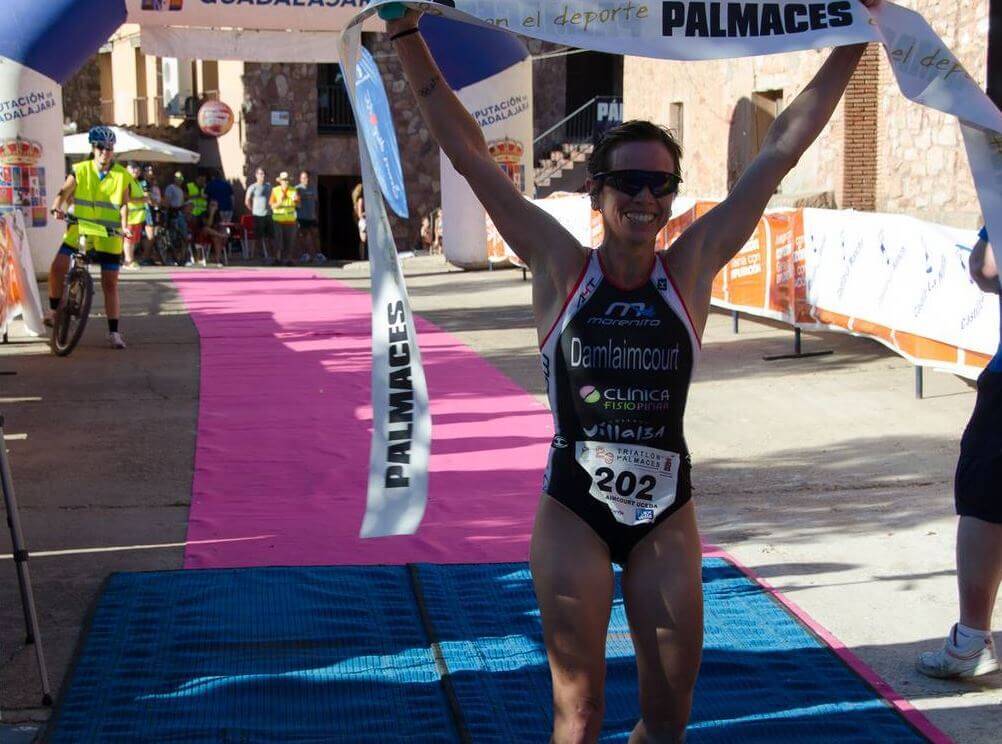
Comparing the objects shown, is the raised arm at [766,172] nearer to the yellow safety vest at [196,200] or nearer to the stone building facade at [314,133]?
the stone building facade at [314,133]

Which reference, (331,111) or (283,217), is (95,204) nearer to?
(283,217)

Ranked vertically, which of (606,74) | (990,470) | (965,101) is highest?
(606,74)

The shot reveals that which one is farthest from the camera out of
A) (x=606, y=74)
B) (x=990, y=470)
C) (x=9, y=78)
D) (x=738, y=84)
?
(x=606, y=74)

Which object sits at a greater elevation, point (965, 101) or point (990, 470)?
point (965, 101)

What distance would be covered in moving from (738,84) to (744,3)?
1691cm

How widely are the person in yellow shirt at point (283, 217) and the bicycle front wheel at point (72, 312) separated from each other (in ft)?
55.0

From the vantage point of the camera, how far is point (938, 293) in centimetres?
926

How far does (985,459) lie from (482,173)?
2.08 meters

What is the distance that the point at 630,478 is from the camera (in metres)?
3.26

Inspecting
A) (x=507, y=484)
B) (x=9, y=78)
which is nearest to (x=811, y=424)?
(x=507, y=484)

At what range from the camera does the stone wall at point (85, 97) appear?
135 ft

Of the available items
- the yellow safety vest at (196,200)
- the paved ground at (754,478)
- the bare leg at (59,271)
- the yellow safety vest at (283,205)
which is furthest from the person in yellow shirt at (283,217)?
the bare leg at (59,271)

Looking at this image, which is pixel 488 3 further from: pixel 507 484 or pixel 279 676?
pixel 507 484

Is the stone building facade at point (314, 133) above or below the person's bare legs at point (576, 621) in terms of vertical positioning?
above
